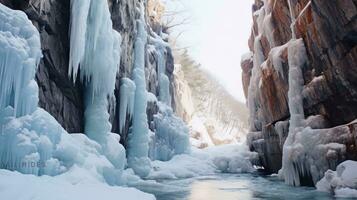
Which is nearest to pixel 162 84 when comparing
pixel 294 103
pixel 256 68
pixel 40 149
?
pixel 256 68

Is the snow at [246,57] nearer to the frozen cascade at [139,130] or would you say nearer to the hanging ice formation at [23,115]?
the frozen cascade at [139,130]

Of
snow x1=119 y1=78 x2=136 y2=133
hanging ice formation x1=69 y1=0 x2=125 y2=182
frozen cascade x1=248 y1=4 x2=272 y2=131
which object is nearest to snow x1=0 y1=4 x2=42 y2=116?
hanging ice formation x1=69 y1=0 x2=125 y2=182

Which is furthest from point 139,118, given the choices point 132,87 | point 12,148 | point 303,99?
point 12,148

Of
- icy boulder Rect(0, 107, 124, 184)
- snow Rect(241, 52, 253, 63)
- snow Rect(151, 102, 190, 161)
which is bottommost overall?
icy boulder Rect(0, 107, 124, 184)

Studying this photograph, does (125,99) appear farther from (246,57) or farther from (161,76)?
(246,57)

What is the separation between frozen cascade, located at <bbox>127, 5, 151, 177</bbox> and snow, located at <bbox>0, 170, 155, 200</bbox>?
9641mm

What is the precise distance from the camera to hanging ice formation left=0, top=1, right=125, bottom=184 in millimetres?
7891

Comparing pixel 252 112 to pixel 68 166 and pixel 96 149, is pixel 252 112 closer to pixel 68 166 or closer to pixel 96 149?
pixel 96 149

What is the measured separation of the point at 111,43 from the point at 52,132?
6025mm

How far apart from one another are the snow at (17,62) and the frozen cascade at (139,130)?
9.83 meters

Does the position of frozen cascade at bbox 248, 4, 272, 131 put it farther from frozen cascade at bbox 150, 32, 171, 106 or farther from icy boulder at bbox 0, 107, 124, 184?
icy boulder at bbox 0, 107, 124, 184

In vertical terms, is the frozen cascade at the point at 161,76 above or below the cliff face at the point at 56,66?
above

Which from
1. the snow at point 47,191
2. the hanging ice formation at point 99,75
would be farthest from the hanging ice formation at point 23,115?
the hanging ice formation at point 99,75

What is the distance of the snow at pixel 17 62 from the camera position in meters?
8.03
